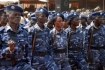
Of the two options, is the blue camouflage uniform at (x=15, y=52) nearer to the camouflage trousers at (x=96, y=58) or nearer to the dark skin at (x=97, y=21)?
the camouflage trousers at (x=96, y=58)

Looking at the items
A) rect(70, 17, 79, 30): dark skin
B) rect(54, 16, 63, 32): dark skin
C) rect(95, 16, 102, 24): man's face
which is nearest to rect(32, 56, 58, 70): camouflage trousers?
rect(54, 16, 63, 32): dark skin

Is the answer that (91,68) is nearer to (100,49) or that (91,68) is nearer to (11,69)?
(100,49)

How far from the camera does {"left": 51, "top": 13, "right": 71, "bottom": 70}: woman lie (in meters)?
8.91

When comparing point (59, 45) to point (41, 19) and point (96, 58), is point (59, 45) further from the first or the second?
point (96, 58)

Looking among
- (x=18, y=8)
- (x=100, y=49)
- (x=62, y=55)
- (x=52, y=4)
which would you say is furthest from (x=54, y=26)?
(x=52, y=4)

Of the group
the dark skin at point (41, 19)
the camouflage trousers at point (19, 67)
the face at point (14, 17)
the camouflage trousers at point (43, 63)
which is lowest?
the camouflage trousers at point (43, 63)

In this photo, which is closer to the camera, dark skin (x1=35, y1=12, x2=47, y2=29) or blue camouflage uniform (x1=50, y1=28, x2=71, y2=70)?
dark skin (x1=35, y1=12, x2=47, y2=29)

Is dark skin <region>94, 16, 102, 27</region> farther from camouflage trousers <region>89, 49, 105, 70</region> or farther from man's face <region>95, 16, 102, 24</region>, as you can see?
camouflage trousers <region>89, 49, 105, 70</region>

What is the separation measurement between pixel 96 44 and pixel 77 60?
770 millimetres

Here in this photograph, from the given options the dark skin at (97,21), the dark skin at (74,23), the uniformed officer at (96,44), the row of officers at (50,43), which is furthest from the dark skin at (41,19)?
the dark skin at (97,21)

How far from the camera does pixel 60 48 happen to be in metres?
8.93

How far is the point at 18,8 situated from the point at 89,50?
→ 3.78m

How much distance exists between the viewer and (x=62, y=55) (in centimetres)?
894

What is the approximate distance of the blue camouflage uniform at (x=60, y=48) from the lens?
351 inches
